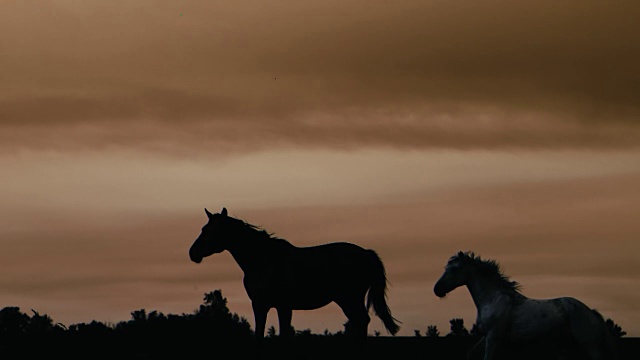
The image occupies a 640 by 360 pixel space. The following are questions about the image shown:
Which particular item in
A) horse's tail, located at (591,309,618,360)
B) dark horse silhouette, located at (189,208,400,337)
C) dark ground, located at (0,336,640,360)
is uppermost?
dark horse silhouette, located at (189,208,400,337)

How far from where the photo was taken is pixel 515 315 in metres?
22.8

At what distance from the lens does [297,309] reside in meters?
28.0

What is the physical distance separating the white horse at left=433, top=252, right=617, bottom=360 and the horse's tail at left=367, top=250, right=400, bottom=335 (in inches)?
176

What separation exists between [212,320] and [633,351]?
32.4 feet

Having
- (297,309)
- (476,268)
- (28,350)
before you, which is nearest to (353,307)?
(297,309)

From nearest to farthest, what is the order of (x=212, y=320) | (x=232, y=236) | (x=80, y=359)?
(x=80, y=359), (x=232, y=236), (x=212, y=320)

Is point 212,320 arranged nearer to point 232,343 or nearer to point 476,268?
point 232,343

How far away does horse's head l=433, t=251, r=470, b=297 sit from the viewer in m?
23.7

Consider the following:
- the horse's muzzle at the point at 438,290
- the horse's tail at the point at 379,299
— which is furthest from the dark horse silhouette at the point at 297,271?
the horse's muzzle at the point at 438,290

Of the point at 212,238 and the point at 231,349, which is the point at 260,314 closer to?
the point at 231,349

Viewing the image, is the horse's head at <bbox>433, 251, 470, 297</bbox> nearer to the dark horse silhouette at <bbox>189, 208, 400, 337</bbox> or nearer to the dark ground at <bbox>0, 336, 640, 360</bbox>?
the dark ground at <bbox>0, 336, 640, 360</bbox>

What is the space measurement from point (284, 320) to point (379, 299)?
2.21m

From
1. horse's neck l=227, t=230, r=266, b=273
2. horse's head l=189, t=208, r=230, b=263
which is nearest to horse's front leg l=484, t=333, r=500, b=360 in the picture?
horse's neck l=227, t=230, r=266, b=273

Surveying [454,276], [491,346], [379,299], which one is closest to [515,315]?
[491,346]
